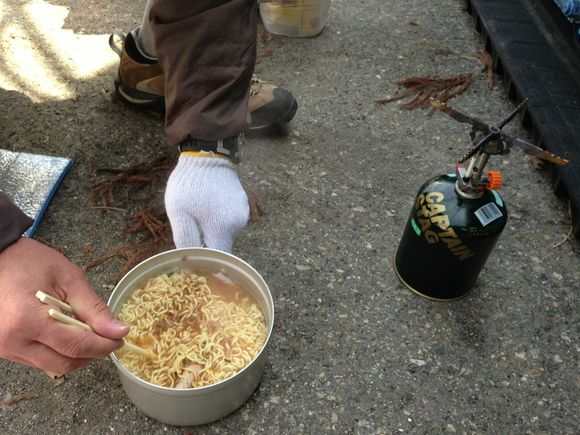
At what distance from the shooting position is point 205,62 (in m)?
2.23

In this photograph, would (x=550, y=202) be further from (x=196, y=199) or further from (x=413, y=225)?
(x=196, y=199)

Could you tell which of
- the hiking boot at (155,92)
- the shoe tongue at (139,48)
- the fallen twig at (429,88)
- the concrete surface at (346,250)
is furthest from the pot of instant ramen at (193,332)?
the fallen twig at (429,88)

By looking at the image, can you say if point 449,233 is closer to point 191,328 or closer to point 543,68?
point 191,328

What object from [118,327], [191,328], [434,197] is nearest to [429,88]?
[434,197]

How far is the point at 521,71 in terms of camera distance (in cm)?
368

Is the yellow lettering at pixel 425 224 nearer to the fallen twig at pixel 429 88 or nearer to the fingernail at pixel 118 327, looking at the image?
the fingernail at pixel 118 327

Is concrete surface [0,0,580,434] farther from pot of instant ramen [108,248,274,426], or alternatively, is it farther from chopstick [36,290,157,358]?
chopstick [36,290,157,358]

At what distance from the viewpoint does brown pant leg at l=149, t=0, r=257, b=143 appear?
2.21m

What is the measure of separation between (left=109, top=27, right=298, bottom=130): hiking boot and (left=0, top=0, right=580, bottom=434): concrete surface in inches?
5.4

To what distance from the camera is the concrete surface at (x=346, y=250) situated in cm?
212

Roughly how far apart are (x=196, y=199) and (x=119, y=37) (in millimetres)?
1879

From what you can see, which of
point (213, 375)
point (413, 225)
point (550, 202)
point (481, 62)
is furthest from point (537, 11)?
point (213, 375)

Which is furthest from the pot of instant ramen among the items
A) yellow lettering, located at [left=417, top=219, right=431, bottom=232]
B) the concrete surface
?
yellow lettering, located at [left=417, top=219, right=431, bottom=232]

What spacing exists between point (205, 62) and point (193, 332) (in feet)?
3.67
